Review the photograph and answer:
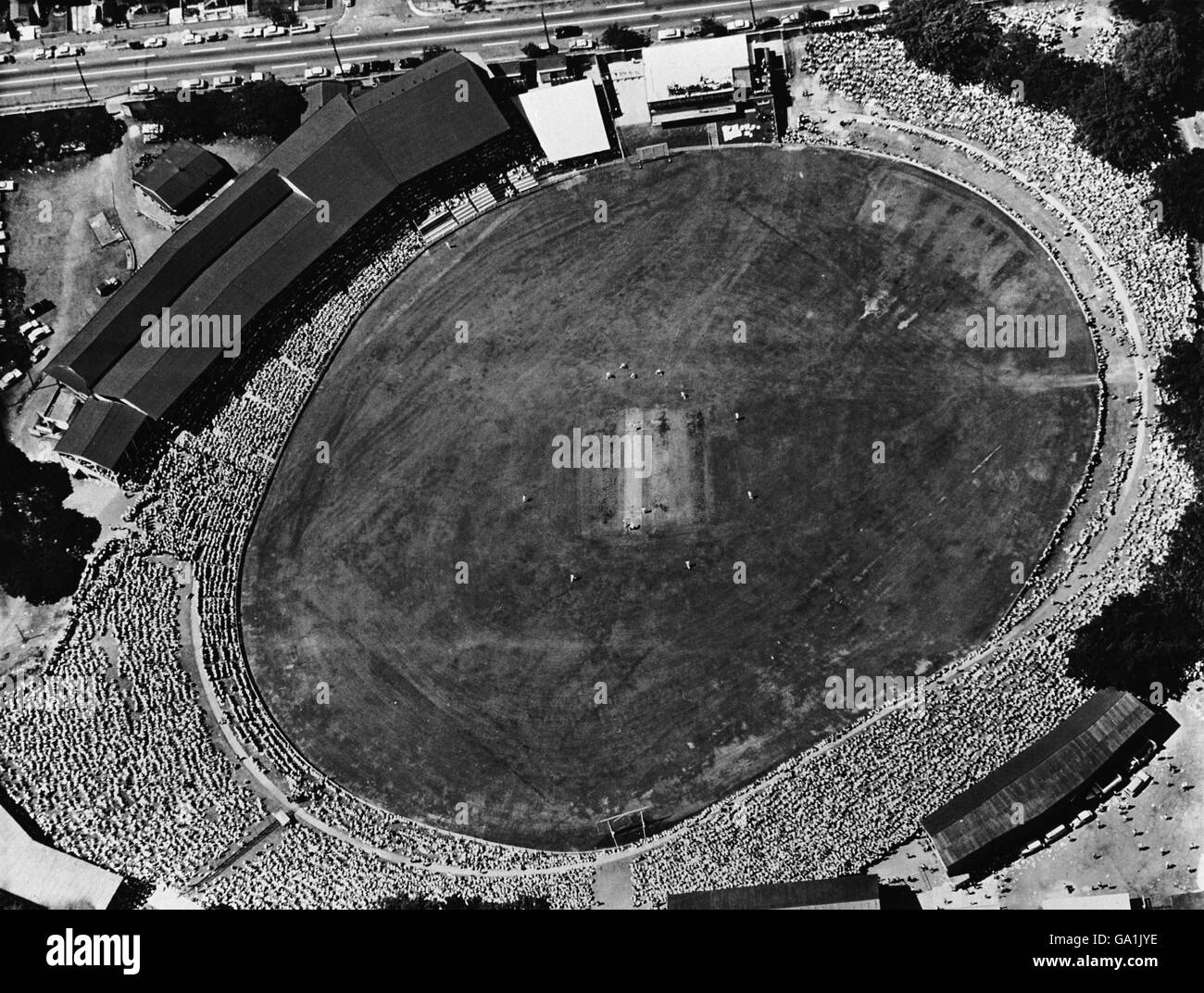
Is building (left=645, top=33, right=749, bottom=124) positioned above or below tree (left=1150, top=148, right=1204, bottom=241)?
→ above

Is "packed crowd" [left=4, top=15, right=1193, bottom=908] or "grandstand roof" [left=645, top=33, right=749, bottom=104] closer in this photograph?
"packed crowd" [left=4, top=15, right=1193, bottom=908]

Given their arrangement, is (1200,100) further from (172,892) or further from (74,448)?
(172,892)

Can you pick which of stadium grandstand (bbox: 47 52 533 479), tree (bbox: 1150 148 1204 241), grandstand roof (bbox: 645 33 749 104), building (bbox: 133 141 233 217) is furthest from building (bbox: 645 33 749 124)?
building (bbox: 133 141 233 217)

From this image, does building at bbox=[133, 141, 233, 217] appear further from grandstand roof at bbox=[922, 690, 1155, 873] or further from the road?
grandstand roof at bbox=[922, 690, 1155, 873]

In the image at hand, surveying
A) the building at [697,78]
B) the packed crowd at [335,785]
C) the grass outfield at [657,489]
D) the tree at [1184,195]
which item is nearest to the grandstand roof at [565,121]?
the grass outfield at [657,489]

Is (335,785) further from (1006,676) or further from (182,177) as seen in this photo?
(1006,676)

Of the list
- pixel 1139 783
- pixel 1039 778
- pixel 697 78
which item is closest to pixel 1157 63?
pixel 697 78
